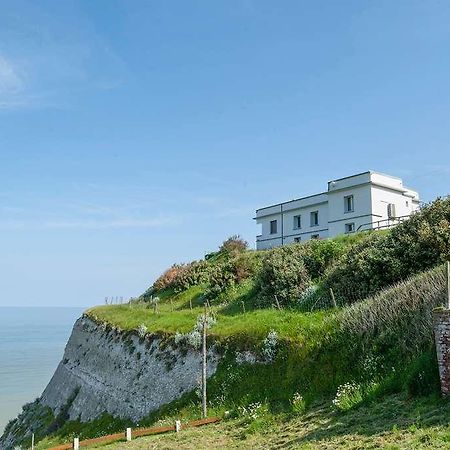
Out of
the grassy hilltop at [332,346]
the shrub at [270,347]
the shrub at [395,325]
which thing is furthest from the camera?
the shrub at [270,347]

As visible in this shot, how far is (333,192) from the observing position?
4688 cm

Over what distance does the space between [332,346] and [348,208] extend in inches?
1133

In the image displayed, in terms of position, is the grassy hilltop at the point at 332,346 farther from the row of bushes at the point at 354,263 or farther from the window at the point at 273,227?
the window at the point at 273,227

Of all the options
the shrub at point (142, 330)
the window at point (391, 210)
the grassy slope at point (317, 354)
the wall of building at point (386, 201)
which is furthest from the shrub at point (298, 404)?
the window at point (391, 210)

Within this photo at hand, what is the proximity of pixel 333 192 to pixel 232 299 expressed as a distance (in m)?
15.9

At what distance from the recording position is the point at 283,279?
31297 mm

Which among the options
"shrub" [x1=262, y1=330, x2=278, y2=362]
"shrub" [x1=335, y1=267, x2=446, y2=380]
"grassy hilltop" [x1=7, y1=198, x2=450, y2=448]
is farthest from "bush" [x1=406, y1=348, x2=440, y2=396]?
"shrub" [x1=262, y1=330, x2=278, y2=362]

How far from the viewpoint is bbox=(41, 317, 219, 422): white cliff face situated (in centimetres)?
2544

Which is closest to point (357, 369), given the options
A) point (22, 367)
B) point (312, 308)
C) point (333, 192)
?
point (312, 308)

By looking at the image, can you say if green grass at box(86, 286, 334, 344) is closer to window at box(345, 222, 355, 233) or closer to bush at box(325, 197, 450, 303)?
bush at box(325, 197, 450, 303)

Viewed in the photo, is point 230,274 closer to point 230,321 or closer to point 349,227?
point 349,227

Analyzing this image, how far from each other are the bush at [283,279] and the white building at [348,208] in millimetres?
11873

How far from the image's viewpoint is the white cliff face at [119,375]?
25.4 m

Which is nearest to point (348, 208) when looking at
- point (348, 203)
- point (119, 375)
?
point (348, 203)
